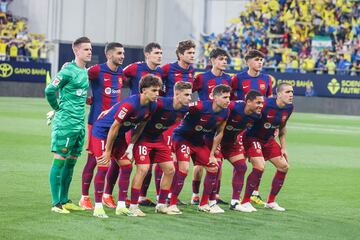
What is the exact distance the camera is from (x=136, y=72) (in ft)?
42.5

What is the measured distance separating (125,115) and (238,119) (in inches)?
81.8

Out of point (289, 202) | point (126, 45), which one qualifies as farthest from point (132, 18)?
point (289, 202)

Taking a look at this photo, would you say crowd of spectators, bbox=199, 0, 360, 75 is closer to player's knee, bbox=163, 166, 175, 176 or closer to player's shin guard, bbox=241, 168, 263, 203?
player's shin guard, bbox=241, 168, 263, 203

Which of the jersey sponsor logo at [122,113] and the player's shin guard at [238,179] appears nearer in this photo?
the jersey sponsor logo at [122,113]

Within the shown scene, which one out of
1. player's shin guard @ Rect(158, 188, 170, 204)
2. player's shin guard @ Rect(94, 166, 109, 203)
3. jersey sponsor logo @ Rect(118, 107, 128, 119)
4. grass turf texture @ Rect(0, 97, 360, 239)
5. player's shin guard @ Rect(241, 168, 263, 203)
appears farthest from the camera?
player's shin guard @ Rect(241, 168, 263, 203)

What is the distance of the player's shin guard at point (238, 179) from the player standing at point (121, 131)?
71.5 inches

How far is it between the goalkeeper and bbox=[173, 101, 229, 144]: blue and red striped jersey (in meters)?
1.50

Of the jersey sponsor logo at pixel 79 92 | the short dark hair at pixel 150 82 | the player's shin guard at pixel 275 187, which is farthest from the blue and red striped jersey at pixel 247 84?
the jersey sponsor logo at pixel 79 92

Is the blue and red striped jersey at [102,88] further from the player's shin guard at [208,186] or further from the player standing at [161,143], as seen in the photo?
the player's shin guard at [208,186]

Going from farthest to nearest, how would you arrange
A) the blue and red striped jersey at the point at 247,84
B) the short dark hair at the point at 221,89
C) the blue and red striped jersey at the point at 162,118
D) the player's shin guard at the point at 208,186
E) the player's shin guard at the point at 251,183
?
the blue and red striped jersey at the point at 247,84
the player's shin guard at the point at 251,183
the player's shin guard at the point at 208,186
the short dark hair at the point at 221,89
the blue and red striped jersey at the point at 162,118

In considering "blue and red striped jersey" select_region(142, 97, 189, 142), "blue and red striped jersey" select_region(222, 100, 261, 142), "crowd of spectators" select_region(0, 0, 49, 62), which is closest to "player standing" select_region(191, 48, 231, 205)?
"blue and red striped jersey" select_region(222, 100, 261, 142)

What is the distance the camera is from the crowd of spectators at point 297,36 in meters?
41.0

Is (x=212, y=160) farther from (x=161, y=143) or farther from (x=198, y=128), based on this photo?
(x=161, y=143)

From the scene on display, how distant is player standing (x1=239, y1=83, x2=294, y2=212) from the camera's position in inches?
494
